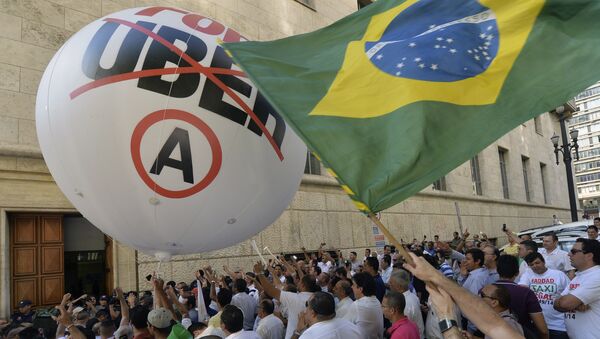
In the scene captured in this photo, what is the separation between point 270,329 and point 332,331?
1619 mm

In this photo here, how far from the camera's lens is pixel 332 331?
3.40m

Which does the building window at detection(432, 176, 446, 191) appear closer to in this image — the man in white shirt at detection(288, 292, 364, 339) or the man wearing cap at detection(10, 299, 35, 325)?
the man wearing cap at detection(10, 299, 35, 325)

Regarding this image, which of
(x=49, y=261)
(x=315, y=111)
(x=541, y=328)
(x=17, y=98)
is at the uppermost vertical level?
(x=17, y=98)

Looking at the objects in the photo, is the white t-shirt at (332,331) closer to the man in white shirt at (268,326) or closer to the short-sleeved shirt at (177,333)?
the short-sleeved shirt at (177,333)

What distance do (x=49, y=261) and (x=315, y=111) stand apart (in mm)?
8746

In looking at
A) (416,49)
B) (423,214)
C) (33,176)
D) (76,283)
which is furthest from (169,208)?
(423,214)

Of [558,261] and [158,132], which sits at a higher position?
[158,132]

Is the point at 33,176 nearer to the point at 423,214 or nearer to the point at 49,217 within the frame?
the point at 49,217

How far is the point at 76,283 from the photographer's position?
995 cm

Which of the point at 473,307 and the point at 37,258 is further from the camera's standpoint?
the point at 37,258

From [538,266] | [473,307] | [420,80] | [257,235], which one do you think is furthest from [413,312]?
[257,235]

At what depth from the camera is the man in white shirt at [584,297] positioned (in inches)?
153

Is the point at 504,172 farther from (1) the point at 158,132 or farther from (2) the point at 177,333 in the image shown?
(1) the point at 158,132

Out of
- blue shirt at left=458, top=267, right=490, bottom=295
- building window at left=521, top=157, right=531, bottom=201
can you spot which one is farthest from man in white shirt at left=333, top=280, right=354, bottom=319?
building window at left=521, top=157, right=531, bottom=201
